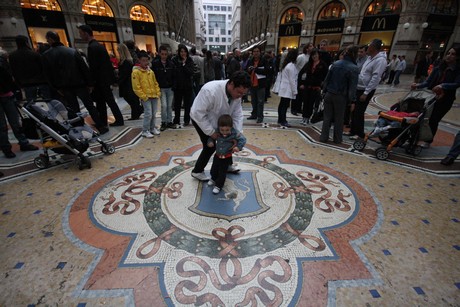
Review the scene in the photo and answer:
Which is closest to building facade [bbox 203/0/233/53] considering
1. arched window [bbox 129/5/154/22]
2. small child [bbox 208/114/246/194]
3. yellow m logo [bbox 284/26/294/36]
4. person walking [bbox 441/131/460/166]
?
arched window [bbox 129/5/154/22]

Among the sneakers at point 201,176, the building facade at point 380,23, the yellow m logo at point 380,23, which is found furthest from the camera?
the yellow m logo at point 380,23

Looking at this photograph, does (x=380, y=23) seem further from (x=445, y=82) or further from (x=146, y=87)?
(x=146, y=87)

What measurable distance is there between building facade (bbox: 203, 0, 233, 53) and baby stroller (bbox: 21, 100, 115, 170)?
85365 mm

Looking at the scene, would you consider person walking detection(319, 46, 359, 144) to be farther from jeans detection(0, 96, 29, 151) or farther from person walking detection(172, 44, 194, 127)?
jeans detection(0, 96, 29, 151)

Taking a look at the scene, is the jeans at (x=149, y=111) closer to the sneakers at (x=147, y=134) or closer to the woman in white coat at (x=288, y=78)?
the sneakers at (x=147, y=134)

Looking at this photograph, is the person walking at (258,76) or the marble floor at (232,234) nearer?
the marble floor at (232,234)

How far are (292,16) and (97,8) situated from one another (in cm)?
1660

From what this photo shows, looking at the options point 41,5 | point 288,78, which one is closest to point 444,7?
point 288,78

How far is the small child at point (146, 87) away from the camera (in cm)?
412

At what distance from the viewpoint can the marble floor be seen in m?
1.55

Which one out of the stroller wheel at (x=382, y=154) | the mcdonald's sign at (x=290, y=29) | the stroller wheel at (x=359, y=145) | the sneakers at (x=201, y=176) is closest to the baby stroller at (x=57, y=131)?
the sneakers at (x=201, y=176)

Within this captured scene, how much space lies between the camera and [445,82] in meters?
3.66

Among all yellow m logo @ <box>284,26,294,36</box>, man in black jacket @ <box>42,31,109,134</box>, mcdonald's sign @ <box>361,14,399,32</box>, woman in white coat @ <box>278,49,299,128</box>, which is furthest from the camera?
yellow m logo @ <box>284,26,294,36</box>

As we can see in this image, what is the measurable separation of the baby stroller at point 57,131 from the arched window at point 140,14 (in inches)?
766
